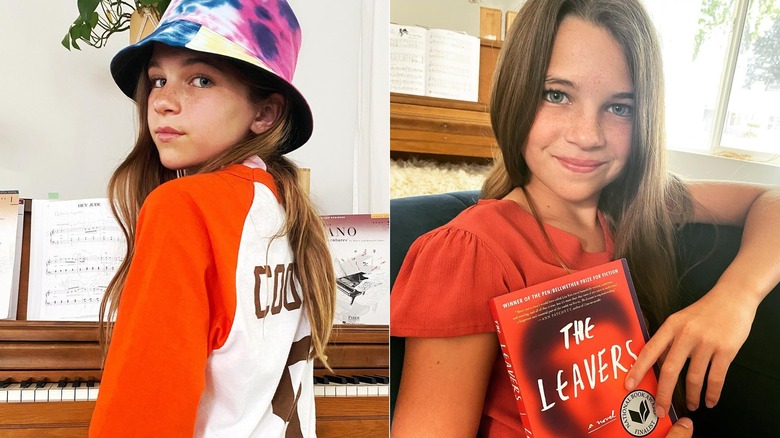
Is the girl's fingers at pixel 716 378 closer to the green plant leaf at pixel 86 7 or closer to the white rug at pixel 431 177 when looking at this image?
the white rug at pixel 431 177

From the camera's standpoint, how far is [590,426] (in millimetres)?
835

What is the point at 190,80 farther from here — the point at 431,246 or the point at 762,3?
the point at 762,3

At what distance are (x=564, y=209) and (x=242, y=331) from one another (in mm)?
465

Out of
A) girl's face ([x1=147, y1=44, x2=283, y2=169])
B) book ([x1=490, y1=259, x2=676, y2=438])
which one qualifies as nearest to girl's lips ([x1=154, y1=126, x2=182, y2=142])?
girl's face ([x1=147, y1=44, x2=283, y2=169])

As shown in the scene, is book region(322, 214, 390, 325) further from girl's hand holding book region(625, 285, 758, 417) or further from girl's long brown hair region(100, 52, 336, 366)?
girl's hand holding book region(625, 285, 758, 417)

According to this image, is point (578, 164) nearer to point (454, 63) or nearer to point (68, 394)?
point (454, 63)

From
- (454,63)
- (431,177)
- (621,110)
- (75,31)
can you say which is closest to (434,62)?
(454,63)

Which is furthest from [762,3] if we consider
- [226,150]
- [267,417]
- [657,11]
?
[267,417]

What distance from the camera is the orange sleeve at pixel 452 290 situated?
77 cm

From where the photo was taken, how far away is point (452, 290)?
0.78 meters

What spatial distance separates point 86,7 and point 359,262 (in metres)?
0.51

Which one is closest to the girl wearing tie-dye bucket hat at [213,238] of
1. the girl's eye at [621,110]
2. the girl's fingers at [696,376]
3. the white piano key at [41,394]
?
the white piano key at [41,394]

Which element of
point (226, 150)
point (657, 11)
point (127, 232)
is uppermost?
point (657, 11)

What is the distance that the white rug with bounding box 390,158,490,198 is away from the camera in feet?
2.83
